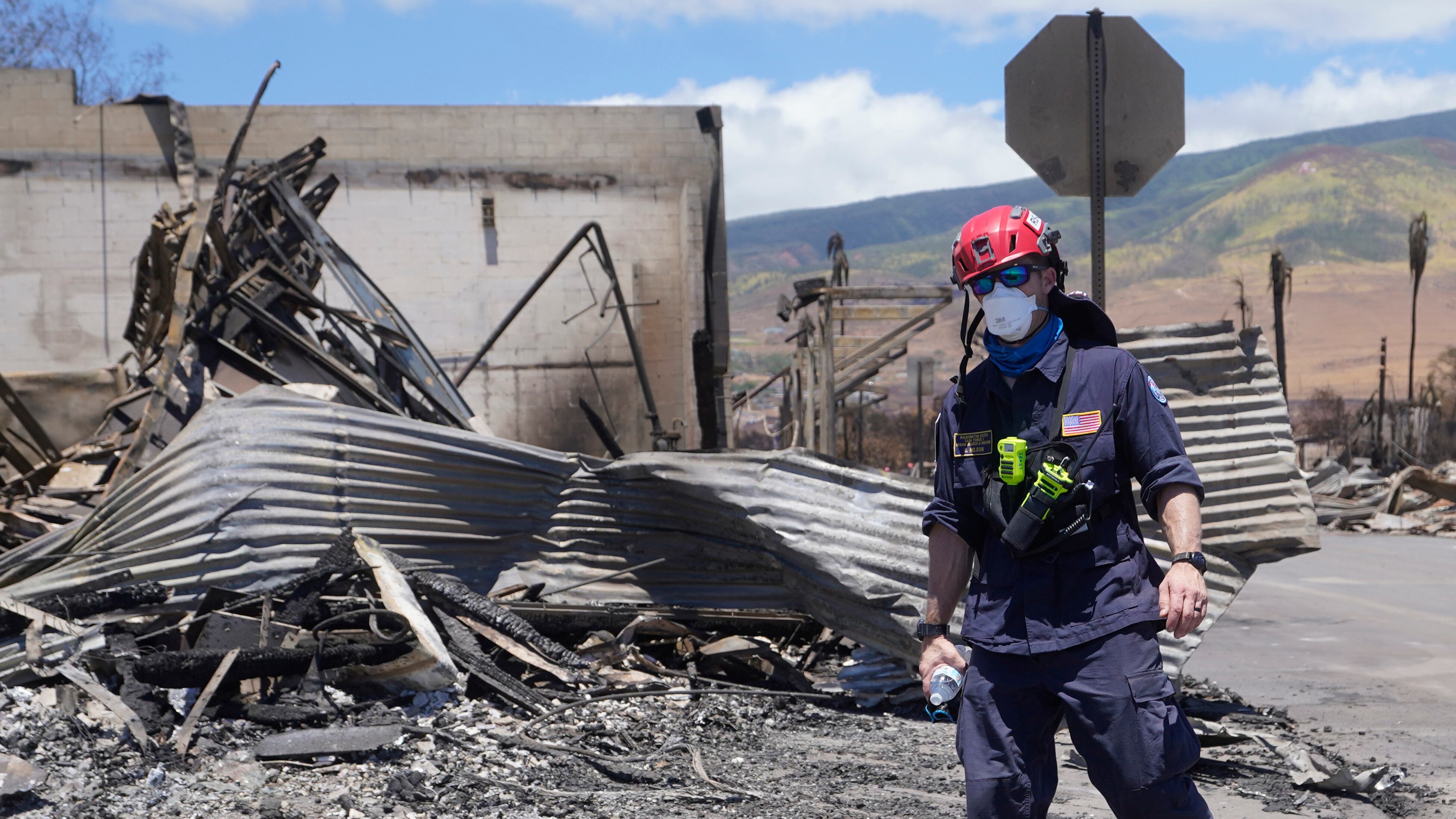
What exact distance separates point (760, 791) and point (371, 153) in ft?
45.9

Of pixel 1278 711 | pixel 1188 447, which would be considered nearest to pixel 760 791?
pixel 1188 447

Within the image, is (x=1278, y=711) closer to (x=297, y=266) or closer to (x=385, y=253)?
(x=297, y=266)

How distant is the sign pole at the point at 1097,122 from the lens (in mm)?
4500

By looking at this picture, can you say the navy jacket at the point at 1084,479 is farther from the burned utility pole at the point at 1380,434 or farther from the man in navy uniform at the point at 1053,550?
the burned utility pole at the point at 1380,434

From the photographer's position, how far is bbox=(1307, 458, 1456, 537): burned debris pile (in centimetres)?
1795

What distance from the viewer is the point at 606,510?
638 centimetres

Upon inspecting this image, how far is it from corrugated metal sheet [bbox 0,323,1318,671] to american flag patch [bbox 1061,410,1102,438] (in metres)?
2.65

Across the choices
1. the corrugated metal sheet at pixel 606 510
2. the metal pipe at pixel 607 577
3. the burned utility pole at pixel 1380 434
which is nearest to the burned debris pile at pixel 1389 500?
the burned utility pole at pixel 1380 434

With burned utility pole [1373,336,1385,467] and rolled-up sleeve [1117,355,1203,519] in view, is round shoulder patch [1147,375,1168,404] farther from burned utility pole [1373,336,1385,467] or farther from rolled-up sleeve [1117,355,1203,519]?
burned utility pole [1373,336,1385,467]

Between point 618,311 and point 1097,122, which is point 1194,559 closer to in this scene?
point 1097,122

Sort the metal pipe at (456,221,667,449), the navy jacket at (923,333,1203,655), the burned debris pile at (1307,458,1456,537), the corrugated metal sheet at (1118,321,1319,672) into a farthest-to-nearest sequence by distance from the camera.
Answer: the burned debris pile at (1307,458,1456,537)
the metal pipe at (456,221,667,449)
the corrugated metal sheet at (1118,321,1319,672)
the navy jacket at (923,333,1203,655)

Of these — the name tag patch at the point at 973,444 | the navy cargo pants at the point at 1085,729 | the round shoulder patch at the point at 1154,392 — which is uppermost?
the round shoulder patch at the point at 1154,392

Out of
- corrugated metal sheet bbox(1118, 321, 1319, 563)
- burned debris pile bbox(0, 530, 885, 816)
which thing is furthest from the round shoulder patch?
corrugated metal sheet bbox(1118, 321, 1319, 563)

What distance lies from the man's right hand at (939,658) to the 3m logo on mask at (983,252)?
2.99ft
